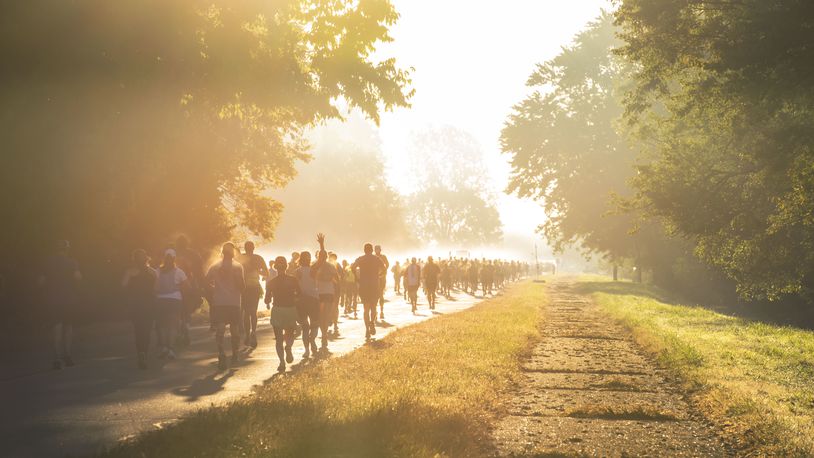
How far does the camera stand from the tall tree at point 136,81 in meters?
11.5

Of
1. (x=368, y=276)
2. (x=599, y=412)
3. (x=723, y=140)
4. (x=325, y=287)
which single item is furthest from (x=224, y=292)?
(x=723, y=140)

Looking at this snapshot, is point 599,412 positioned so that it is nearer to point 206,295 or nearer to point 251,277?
point 206,295

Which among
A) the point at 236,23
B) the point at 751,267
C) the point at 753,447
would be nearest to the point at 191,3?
the point at 236,23

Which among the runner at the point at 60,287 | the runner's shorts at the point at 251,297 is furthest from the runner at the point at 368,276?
the runner at the point at 60,287

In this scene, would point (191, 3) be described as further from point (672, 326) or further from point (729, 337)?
point (672, 326)

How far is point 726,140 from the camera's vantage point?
28.6 m

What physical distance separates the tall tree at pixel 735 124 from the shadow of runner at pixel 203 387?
395 inches

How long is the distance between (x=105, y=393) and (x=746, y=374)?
9274mm

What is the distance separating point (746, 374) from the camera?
12.5m

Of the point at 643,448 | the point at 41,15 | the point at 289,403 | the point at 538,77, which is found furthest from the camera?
the point at 538,77

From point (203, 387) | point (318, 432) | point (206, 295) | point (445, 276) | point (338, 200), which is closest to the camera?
point (318, 432)

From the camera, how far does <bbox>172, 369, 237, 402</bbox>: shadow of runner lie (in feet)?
35.3

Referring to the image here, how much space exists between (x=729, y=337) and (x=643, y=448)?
12.1m

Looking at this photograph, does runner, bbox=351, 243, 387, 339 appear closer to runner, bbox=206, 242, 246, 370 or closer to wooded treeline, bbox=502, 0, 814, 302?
runner, bbox=206, 242, 246, 370
